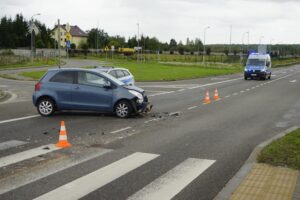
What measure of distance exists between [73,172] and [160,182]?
1.53 m

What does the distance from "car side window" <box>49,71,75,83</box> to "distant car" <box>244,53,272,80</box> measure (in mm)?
30207

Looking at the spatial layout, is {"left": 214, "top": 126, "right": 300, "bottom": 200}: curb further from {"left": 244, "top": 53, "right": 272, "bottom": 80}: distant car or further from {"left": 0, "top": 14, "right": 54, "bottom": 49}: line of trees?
{"left": 0, "top": 14, "right": 54, "bottom": 49}: line of trees

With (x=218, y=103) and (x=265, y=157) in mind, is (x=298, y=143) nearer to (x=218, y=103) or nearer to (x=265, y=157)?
(x=265, y=157)

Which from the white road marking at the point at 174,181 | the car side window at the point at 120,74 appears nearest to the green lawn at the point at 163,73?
the car side window at the point at 120,74

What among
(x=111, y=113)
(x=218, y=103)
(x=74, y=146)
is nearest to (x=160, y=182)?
(x=74, y=146)

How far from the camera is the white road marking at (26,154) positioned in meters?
8.05

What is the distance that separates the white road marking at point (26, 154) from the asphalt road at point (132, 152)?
0.02 metres

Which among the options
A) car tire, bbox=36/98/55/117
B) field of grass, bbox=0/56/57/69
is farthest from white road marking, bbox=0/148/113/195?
field of grass, bbox=0/56/57/69

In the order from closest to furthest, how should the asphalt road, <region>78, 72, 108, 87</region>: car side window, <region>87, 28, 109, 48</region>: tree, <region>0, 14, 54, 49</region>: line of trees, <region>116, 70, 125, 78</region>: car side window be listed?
the asphalt road
<region>78, 72, 108, 87</region>: car side window
<region>116, 70, 125, 78</region>: car side window
<region>0, 14, 54, 49</region>: line of trees
<region>87, 28, 109, 48</region>: tree

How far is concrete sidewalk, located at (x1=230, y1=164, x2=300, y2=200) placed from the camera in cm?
580

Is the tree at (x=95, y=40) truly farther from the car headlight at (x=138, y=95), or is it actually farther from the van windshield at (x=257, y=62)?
the car headlight at (x=138, y=95)

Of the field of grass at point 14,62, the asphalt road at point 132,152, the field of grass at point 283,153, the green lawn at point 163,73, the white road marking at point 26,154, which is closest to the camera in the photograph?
the asphalt road at point 132,152

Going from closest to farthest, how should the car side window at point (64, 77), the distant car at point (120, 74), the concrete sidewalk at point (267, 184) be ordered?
the concrete sidewalk at point (267, 184) → the car side window at point (64, 77) → the distant car at point (120, 74)

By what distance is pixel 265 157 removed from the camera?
7.88 metres
